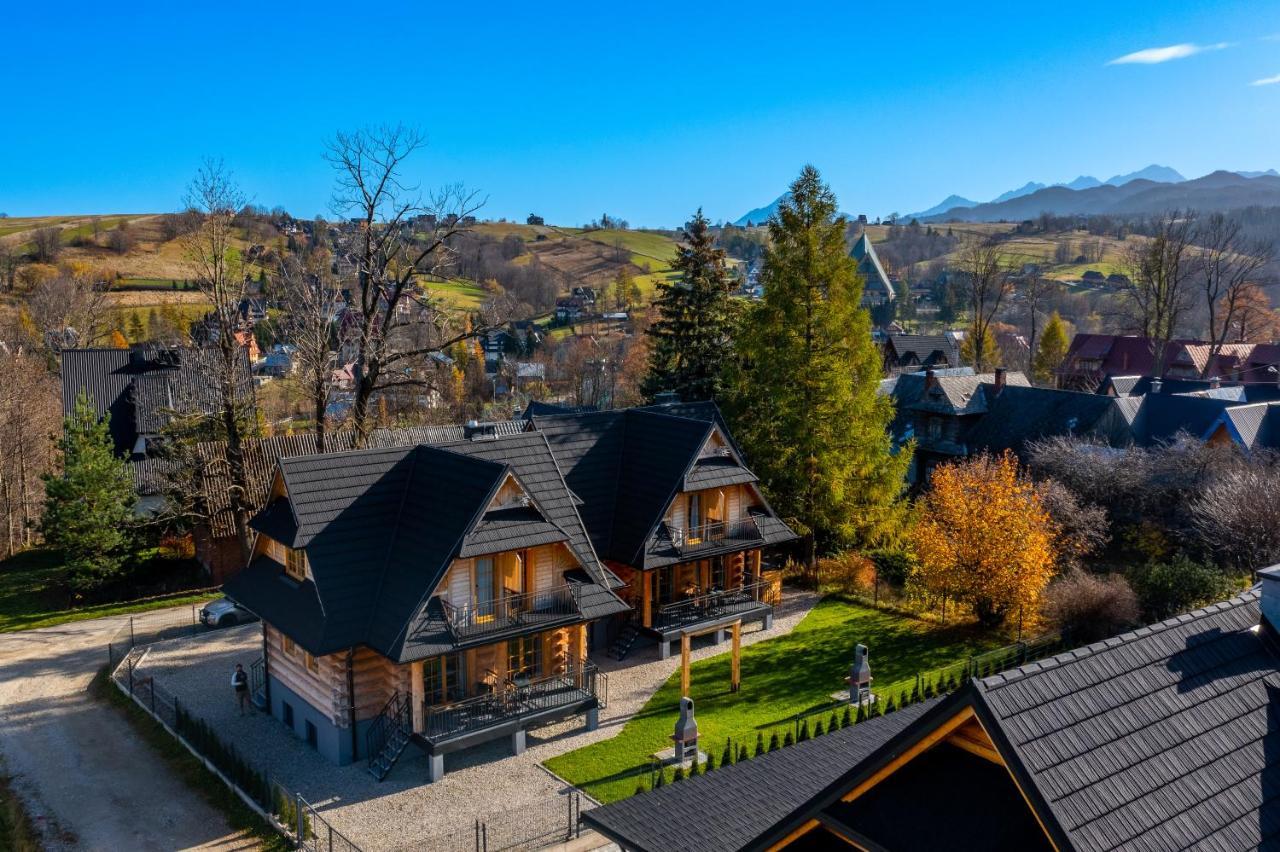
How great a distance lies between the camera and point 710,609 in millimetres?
26047

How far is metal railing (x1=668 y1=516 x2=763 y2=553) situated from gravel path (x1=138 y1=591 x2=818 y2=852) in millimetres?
3153

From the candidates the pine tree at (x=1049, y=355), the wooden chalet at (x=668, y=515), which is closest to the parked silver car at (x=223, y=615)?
the wooden chalet at (x=668, y=515)

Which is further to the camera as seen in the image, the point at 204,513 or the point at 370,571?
the point at 204,513

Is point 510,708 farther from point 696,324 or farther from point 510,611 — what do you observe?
point 696,324

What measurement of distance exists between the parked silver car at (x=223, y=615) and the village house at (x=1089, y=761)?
2401cm

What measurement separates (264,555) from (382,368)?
33.3 feet

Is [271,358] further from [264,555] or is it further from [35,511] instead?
[264,555]

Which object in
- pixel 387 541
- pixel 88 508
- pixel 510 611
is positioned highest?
pixel 387 541

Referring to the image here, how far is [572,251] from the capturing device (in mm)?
174000

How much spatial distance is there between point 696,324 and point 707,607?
15.9 meters

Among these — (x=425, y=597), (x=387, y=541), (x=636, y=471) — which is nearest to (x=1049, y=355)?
(x=636, y=471)

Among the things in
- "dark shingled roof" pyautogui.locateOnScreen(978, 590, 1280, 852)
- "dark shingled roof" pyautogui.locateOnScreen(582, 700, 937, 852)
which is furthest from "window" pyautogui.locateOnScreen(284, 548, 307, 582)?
"dark shingled roof" pyautogui.locateOnScreen(978, 590, 1280, 852)

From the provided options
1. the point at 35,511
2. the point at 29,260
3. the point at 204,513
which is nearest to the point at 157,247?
the point at 29,260

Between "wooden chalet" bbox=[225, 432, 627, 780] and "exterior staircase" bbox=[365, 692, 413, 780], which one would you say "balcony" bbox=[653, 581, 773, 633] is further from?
"exterior staircase" bbox=[365, 692, 413, 780]
